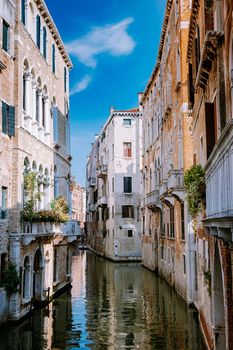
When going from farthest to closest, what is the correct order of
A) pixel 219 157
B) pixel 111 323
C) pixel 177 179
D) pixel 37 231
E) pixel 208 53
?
pixel 177 179 < pixel 37 231 < pixel 111 323 < pixel 208 53 < pixel 219 157

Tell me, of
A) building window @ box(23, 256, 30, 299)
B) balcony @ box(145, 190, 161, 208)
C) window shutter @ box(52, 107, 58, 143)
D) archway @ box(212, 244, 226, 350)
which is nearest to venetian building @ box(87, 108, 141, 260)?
balcony @ box(145, 190, 161, 208)

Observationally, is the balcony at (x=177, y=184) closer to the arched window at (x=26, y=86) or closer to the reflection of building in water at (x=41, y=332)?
the reflection of building in water at (x=41, y=332)

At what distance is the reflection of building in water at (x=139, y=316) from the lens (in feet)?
44.1

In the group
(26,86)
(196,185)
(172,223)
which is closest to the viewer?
(196,185)

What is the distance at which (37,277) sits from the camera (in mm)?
19344

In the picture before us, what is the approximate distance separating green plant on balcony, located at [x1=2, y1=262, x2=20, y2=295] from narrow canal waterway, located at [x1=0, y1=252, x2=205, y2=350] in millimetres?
1233

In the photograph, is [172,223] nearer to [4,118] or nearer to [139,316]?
[139,316]

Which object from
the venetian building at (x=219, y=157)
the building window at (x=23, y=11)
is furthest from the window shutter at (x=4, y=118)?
the venetian building at (x=219, y=157)

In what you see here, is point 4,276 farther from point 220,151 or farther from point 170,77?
point 170,77

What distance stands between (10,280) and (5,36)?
27.6 ft

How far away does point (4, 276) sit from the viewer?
15.1m

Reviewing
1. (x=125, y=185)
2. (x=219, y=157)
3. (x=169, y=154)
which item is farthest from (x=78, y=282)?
(x=219, y=157)

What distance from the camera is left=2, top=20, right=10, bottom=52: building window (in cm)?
1577

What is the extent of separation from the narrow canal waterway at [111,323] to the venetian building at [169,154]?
1586 millimetres
